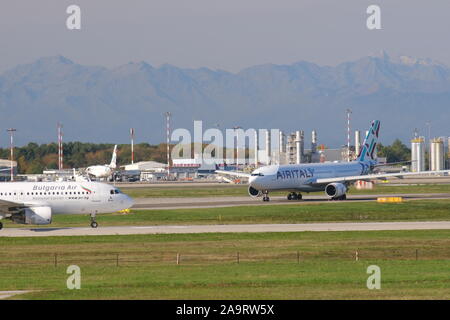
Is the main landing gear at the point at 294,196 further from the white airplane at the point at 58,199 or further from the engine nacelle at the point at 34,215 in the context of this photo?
the engine nacelle at the point at 34,215

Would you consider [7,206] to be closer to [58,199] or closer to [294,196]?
[58,199]

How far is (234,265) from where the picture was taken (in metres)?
45.6

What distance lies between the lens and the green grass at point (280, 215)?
240ft

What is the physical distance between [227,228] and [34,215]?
1394 centimetres

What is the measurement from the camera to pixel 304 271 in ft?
139

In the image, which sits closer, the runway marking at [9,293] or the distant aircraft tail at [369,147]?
the runway marking at [9,293]

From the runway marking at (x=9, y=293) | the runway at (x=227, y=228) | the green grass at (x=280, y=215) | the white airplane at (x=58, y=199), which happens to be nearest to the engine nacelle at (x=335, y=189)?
the green grass at (x=280, y=215)

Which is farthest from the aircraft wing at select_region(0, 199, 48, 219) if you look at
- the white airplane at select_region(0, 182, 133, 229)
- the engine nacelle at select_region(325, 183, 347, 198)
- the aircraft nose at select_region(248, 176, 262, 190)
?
the engine nacelle at select_region(325, 183, 347, 198)

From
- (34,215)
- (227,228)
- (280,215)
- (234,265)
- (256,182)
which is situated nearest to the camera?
(234,265)

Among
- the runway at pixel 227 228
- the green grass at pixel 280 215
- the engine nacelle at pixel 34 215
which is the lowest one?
the runway at pixel 227 228

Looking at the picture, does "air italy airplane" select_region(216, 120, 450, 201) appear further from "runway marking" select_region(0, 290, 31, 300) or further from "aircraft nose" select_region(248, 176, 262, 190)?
"runway marking" select_region(0, 290, 31, 300)

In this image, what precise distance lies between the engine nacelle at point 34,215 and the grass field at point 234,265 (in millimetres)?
6362

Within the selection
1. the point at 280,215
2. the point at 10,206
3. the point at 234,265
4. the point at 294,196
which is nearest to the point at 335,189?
the point at 294,196
